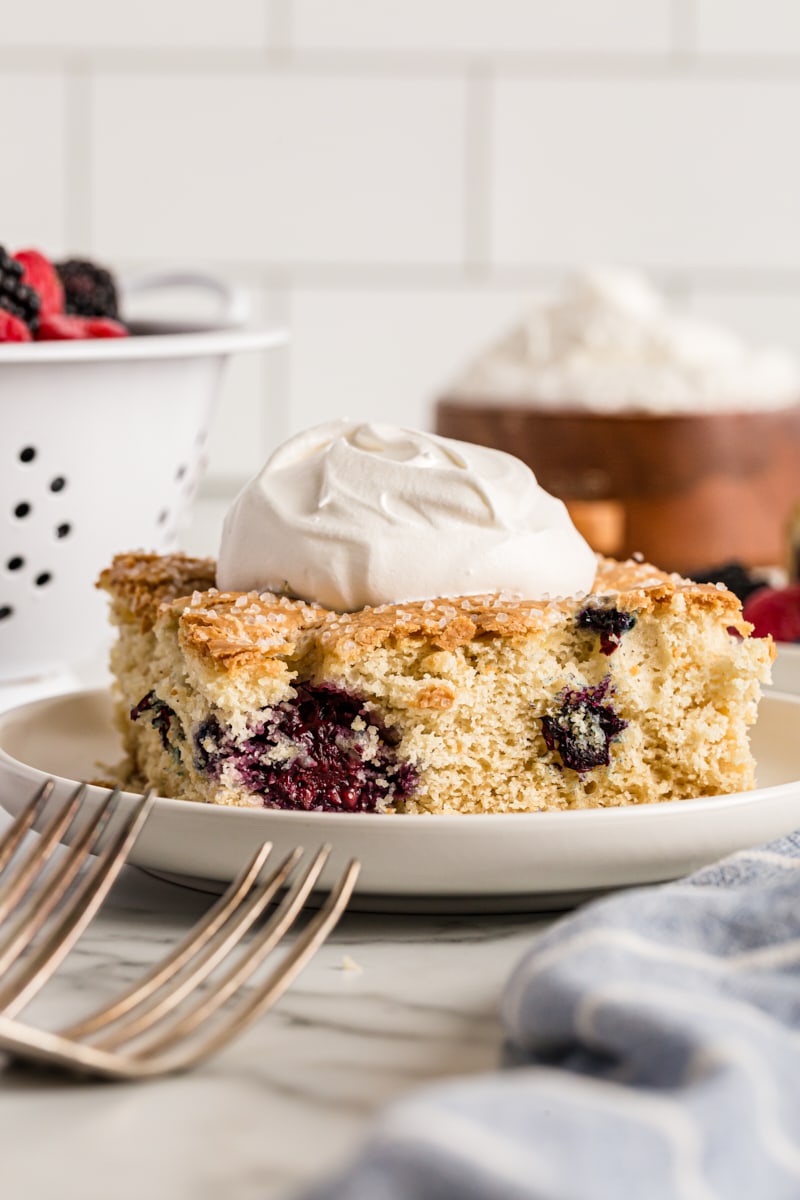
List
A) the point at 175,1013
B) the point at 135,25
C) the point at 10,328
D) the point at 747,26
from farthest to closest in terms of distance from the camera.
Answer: the point at 747,26 → the point at 135,25 → the point at 10,328 → the point at 175,1013

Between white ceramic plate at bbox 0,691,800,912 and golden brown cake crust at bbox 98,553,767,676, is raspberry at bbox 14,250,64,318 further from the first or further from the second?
white ceramic plate at bbox 0,691,800,912

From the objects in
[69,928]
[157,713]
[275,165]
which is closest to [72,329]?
[157,713]

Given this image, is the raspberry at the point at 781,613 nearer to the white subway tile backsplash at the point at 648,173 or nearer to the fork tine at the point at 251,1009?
the fork tine at the point at 251,1009

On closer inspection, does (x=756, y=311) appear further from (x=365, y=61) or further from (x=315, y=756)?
(x=315, y=756)

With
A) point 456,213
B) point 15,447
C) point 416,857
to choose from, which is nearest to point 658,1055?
point 416,857

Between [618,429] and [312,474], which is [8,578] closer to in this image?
[312,474]

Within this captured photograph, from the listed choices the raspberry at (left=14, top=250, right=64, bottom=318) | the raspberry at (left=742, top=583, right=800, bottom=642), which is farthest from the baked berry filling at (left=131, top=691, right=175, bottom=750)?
the raspberry at (left=742, top=583, right=800, bottom=642)

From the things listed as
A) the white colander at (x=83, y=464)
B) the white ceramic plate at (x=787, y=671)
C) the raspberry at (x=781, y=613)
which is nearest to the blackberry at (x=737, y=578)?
the raspberry at (x=781, y=613)
